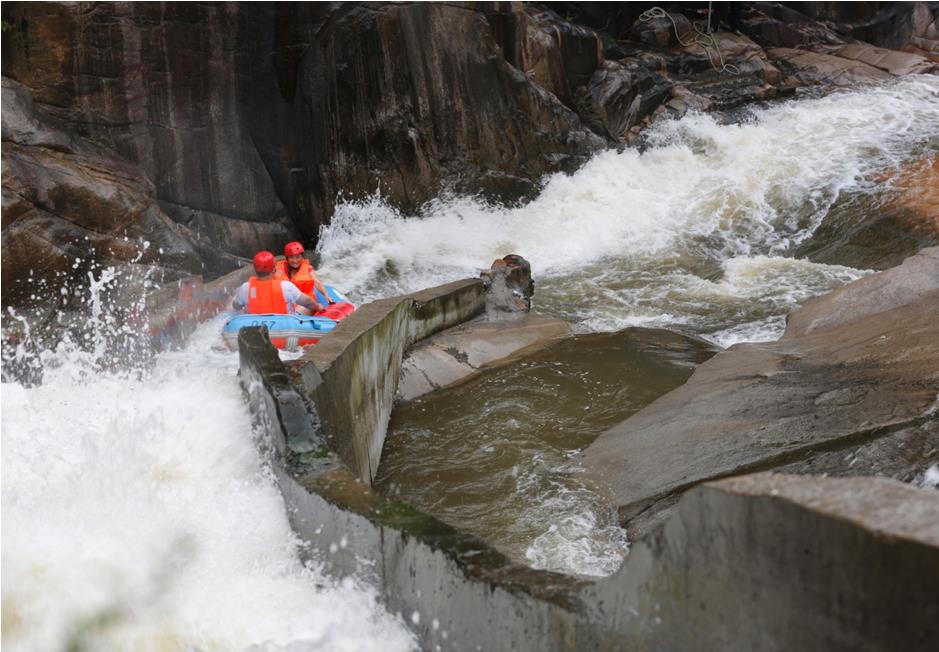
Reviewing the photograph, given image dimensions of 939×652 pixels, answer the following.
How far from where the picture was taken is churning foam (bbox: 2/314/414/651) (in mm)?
4312

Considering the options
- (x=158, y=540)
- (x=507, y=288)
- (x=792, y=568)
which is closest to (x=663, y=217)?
(x=507, y=288)

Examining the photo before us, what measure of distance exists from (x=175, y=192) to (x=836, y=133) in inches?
480

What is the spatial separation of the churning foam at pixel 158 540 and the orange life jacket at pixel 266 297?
2616mm

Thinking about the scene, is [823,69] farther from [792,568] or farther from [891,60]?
[792,568]

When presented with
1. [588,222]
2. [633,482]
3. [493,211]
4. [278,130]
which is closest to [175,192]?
[278,130]

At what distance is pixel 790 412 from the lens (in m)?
5.80

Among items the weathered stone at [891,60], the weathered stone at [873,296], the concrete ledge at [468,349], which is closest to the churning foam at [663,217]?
the concrete ledge at [468,349]

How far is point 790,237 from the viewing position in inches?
564

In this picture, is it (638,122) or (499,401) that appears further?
(638,122)

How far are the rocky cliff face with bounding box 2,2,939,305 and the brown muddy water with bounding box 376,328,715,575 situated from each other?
217 inches

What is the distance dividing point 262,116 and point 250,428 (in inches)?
351

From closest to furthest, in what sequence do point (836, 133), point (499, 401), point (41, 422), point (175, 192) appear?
point (41, 422)
point (499, 401)
point (175, 192)
point (836, 133)

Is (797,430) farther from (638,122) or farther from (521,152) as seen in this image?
(638,122)

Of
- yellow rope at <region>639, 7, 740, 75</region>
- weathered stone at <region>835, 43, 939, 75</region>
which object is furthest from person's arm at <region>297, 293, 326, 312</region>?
weathered stone at <region>835, 43, 939, 75</region>
